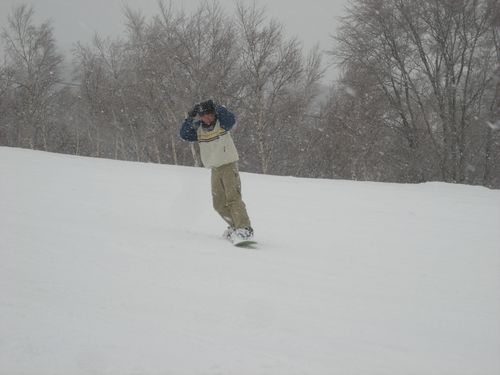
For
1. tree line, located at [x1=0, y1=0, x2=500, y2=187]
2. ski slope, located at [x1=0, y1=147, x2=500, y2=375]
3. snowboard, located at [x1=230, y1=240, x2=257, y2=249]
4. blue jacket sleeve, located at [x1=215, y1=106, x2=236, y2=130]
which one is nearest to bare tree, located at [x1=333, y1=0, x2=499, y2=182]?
tree line, located at [x1=0, y1=0, x2=500, y2=187]

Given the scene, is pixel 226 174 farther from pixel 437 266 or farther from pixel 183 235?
pixel 437 266

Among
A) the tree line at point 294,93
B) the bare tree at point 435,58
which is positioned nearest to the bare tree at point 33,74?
the tree line at point 294,93

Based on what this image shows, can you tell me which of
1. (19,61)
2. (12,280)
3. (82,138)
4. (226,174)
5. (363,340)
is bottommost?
(363,340)

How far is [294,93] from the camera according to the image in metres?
26.1

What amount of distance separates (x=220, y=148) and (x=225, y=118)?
1.07ft

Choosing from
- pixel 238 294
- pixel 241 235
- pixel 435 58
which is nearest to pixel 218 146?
pixel 241 235

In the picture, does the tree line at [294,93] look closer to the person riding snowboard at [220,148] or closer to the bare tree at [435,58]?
the bare tree at [435,58]

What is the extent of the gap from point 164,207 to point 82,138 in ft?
124

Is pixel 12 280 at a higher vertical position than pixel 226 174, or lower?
lower

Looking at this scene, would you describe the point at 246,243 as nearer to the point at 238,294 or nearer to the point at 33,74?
the point at 238,294

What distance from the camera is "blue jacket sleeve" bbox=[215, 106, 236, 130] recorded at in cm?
415

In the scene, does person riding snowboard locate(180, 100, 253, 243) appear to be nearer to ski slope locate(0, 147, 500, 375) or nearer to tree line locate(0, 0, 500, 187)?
ski slope locate(0, 147, 500, 375)

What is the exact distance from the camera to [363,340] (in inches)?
75.9

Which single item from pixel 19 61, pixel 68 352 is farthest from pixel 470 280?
pixel 19 61
